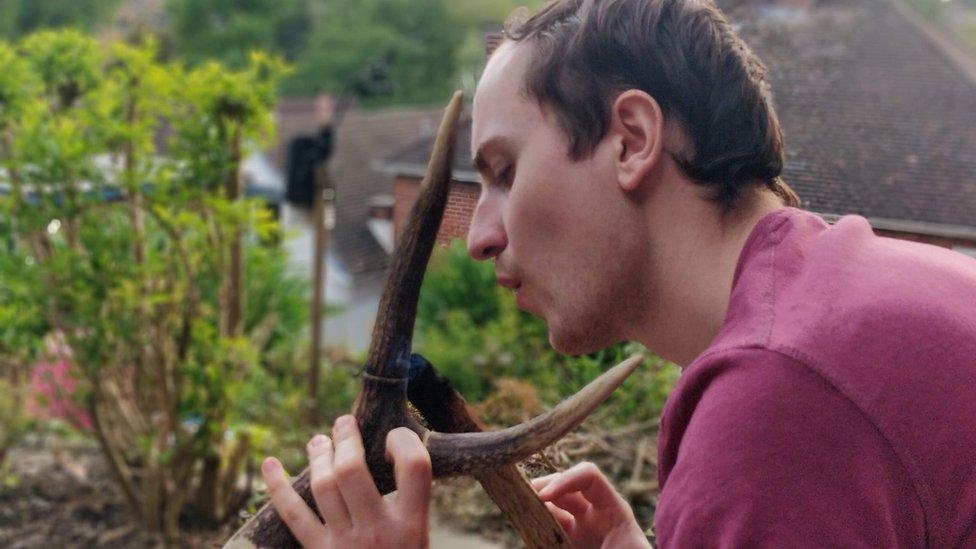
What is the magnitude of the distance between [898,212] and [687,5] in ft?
3.22

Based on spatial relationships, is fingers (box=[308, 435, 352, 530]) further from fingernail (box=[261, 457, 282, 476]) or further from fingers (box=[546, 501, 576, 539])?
fingers (box=[546, 501, 576, 539])

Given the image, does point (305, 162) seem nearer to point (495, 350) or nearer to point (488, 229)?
point (495, 350)

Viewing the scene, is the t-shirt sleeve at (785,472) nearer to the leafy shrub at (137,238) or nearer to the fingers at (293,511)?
the fingers at (293,511)

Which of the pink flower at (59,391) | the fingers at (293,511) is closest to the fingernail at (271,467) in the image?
the fingers at (293,511)

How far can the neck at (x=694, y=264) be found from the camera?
994 mm

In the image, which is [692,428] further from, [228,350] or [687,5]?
[228,350]

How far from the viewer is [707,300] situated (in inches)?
39.2

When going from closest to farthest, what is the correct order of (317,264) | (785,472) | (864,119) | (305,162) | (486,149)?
1. (785,472)
2. (486,149)
3. (864,119)
4. (305,162)
5. (317,264)

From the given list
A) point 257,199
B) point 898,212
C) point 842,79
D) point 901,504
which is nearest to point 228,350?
point 257,199

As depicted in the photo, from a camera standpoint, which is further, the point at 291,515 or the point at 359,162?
the point at 359,162

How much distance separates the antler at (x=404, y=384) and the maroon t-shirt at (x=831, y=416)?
178 millimetres

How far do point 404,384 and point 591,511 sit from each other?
1.10ft

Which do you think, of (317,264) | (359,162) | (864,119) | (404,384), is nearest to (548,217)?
(404,384)

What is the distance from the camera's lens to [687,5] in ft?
3.52
